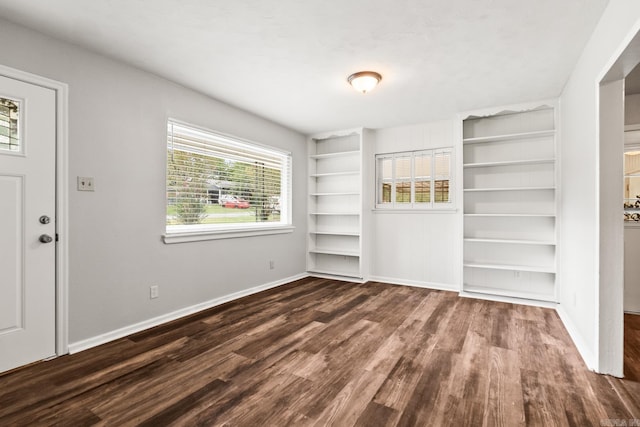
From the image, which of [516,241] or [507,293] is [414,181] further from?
[507,293]

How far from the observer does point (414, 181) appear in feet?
15.8

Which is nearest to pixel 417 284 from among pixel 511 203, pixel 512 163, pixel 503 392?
pixel 511 203

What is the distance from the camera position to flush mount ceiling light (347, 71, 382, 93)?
2961 millimetres

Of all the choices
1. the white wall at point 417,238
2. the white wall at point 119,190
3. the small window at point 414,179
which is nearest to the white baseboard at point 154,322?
the white wall at point 119,190

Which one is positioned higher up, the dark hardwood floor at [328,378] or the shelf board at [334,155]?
the shelf board at [334,155]

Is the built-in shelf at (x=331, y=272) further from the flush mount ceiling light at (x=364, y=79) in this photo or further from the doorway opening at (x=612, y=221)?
the doorway opening at (x=612, y=221)

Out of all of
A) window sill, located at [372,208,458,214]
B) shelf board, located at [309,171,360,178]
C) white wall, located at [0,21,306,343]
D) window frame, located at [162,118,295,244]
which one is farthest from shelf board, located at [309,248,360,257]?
white wall, located at [0,21,306,343]

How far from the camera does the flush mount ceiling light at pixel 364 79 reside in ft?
9.71

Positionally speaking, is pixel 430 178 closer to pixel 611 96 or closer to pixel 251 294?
pixel 611 96

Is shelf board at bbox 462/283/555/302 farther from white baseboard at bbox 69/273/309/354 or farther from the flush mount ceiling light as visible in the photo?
the flush mount ceiling light

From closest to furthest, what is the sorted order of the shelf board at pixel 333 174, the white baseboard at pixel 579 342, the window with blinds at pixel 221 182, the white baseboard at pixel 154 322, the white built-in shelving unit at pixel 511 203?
the white baseboard at pixel 579 342
the white baseboard at pixel 154 322
the window with blinds at pixel 221 182
the white built-in shelving unit at pixel 511 203
the shelf board at pixel 333 174

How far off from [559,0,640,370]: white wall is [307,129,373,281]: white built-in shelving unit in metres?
2.53

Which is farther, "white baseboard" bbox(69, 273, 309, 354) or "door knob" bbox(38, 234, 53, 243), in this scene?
"white baseboard" bbox(69, 273, 309, 354)

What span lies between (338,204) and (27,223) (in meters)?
3.97
